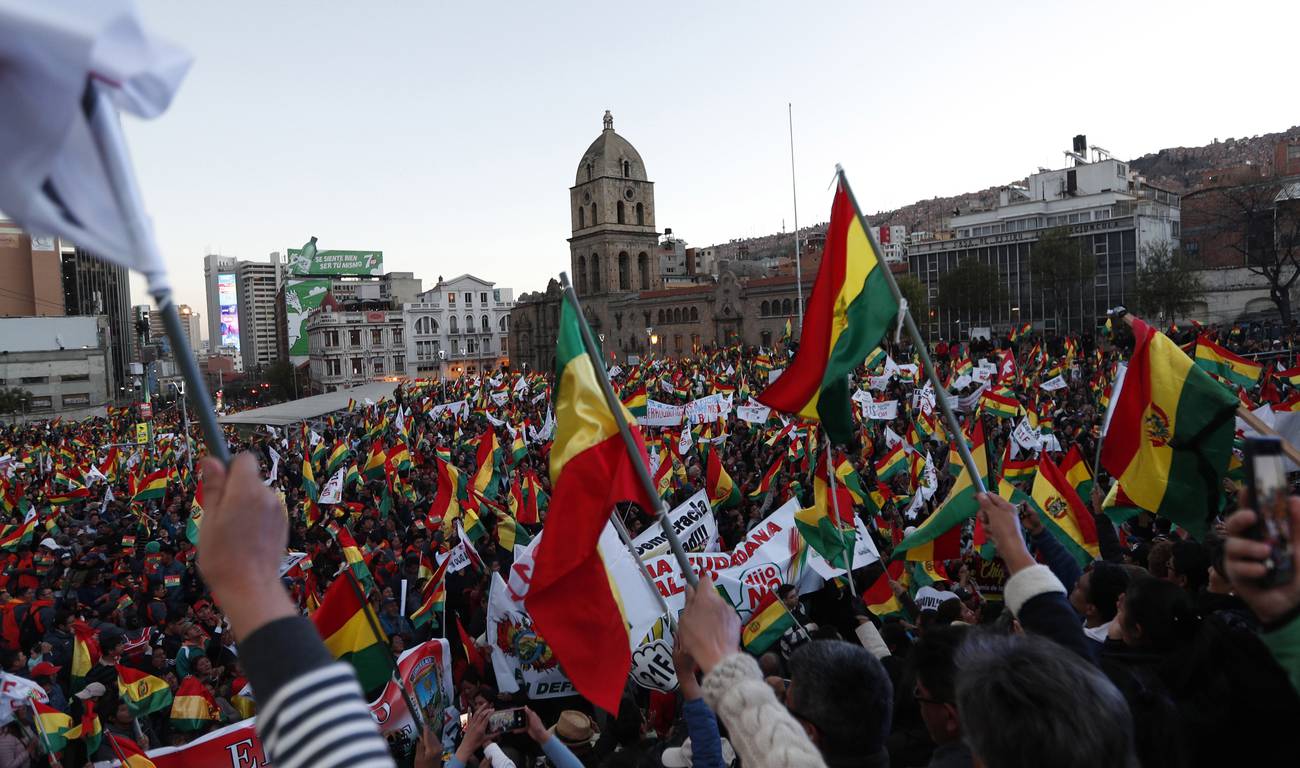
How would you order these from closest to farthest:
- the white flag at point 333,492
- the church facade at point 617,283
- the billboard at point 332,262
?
the white flag at point 333,492
the church facade at point 617,283
the billboard at point 332,262

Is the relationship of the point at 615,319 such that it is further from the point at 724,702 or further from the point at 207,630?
the point at 724,702

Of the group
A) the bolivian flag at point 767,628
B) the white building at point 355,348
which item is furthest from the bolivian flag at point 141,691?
the white building at point 355,348

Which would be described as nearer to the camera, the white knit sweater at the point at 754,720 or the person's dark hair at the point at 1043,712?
the person's dark hair at the point at 1043,712

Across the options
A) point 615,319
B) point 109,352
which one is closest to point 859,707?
point 615,319

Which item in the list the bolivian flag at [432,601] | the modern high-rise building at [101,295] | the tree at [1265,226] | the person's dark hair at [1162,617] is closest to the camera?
the person's dark hair at [1162,617]

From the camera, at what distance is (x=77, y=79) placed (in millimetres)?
1184

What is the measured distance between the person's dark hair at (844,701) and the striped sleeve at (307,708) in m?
1.66

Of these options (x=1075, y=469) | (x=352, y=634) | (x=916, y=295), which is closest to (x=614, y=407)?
(x=352, y=634)

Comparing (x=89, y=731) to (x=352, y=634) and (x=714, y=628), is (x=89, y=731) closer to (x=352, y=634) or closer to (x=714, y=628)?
(x=352, y=634)

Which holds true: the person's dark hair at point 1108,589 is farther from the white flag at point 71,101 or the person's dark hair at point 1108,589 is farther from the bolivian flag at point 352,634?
the white flag at point 71,101

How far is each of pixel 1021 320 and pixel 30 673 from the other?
5738 centimetres

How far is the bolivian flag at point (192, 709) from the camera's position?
6523mm

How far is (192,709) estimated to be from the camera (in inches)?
258

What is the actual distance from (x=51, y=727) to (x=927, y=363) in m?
6.13
